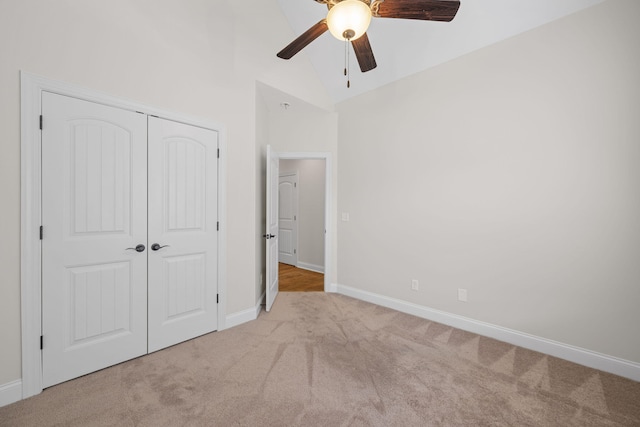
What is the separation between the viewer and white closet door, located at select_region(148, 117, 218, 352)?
7.84 ft

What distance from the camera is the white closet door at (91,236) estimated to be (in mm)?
1896

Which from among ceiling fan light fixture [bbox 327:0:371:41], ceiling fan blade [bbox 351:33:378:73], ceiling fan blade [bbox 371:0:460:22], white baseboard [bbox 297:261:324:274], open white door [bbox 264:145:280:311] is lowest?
white baseboard [bbox 297:261:324:274]

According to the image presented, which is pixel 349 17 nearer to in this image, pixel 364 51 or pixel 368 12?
pixel 368 12

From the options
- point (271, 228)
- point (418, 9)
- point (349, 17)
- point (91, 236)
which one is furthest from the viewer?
point (271, 228)

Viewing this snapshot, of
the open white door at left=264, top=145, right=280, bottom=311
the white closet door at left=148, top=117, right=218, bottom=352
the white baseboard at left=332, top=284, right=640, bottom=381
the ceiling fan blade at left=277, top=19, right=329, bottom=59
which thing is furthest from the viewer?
the open white door at left=264, top=145, right=280, bottom=311

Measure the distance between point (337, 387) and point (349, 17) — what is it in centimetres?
244

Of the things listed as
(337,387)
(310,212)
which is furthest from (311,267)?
(337,387)

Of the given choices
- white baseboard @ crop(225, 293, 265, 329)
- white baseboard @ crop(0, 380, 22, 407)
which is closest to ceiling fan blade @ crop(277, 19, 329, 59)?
white baseboard @ crop(225, 293, 265, 329)

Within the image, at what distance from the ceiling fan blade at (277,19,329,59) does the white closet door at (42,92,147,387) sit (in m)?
1.37

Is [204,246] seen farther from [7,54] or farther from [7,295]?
[7,54]

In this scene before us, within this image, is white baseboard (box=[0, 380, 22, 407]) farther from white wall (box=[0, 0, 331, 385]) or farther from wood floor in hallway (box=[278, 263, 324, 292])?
wood floor in hallway (box=[278, 263, 324, 292])

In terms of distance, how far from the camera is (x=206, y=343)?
2562 millimetres

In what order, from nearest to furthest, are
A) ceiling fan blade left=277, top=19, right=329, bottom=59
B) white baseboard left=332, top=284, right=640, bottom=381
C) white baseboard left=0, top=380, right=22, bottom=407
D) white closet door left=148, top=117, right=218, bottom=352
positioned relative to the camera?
white baseboard left=0, top=380, right=22, bottom=407, ceiling fan blade left=277, top=19, right=329, bottom=59, white baseboard left=332, top=284, right=640, bottom=381, white closet door left=148, top=117, right=218, bottom=352

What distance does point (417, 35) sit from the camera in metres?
2.95
